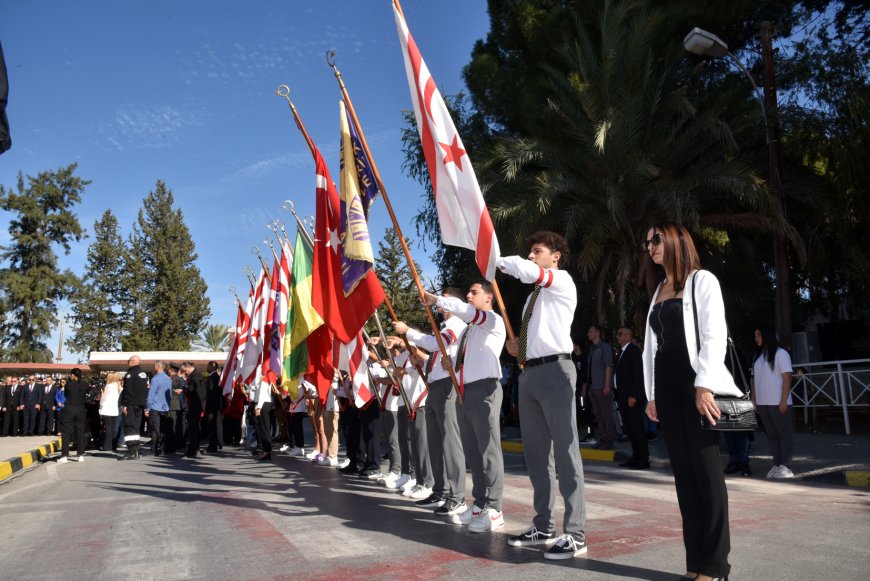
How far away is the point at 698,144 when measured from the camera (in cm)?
1692

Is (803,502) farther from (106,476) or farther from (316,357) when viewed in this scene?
(106,476)

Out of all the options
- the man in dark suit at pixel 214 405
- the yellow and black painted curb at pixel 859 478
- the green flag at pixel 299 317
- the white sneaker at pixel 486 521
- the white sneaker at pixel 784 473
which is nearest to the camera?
the white sneaker at pixel 486 521

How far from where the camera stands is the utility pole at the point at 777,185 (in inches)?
520

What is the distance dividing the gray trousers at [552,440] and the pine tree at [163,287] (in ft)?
165

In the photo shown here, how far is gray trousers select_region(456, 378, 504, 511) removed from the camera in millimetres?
5832

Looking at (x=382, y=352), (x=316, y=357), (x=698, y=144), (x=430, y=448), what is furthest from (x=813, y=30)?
(x=430, y=448)

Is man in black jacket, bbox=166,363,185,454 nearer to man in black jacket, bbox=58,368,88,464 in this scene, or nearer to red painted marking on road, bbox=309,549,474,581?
man in black jacket, bbox=58,368,88,464

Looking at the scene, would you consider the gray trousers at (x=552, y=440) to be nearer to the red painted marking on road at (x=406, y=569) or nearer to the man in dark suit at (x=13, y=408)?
the red painted marking on road at (x=406, y=569)

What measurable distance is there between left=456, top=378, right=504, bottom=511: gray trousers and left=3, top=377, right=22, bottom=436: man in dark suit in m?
24.5

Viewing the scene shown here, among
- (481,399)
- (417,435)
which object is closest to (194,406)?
(417,435)

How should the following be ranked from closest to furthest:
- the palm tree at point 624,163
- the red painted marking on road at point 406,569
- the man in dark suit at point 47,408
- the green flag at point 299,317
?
the red painted marking on road at point 406,569 → the green flag at point 299,317 → the palm tree at point 624,163 → the man in dark suit at point 47,408

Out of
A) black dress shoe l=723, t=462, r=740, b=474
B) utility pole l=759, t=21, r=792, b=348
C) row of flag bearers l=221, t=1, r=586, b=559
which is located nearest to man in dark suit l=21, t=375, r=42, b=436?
row of flag bearers l=221, t=1, r=586, b=559

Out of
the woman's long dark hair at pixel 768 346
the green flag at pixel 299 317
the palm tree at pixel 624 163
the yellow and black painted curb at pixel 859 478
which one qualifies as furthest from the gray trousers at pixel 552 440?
the palm tree at pixel 624 163

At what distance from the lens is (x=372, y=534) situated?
5684mm
